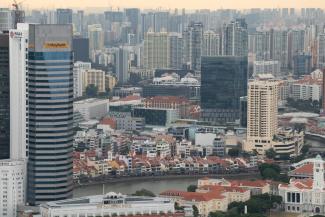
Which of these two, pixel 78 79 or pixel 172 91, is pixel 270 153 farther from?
pixel 78 79

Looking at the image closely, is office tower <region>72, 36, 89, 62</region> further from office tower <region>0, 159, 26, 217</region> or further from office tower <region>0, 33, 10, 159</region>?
office tower <region>0, 159, 26, 217</region>

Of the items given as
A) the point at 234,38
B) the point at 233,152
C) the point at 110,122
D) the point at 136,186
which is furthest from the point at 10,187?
the point at 234,38

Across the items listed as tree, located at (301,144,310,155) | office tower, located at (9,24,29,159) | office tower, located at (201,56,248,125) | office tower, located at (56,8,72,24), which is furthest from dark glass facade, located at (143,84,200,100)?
office tower, located at (9,24,29,159)

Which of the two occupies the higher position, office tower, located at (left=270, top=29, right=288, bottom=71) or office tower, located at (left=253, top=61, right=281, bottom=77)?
office tower, located at (left=270, top=29, right=288, bottom=71)

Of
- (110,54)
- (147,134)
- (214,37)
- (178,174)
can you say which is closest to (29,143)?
(178,174)

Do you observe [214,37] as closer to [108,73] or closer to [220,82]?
[108,73]

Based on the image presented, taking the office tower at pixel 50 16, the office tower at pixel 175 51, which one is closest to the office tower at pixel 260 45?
the office tower at pixel 175 51
